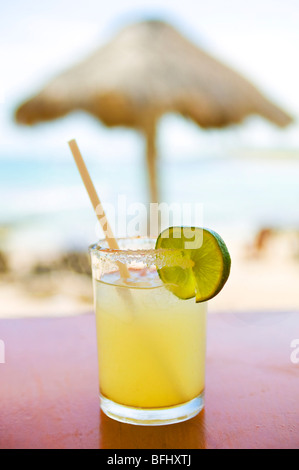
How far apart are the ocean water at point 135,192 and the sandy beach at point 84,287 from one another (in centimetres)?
499

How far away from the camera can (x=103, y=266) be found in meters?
0.68

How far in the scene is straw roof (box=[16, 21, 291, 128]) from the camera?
3.82 meters

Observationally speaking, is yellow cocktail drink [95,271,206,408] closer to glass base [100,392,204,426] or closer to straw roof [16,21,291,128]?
glass base [100,392,204,426]

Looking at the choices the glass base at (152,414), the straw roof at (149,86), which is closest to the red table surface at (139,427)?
the glass base at (152,414)

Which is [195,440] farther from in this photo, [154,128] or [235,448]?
[154,128]

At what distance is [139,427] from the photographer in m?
0.63

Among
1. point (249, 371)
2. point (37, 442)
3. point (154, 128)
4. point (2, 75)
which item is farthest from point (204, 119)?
point (2, 75)

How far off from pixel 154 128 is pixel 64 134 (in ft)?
31.8

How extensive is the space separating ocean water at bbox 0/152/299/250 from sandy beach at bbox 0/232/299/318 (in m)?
4.99

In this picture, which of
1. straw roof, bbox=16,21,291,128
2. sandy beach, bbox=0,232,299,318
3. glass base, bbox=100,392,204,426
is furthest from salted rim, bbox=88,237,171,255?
straw roof, bbox=16,21,291,128

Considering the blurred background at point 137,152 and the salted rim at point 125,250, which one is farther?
the blurred background at point 137,152

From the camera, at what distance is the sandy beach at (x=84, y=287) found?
4.30m

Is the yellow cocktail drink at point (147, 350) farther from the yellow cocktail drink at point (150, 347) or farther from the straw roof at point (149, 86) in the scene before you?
the straw roof at point (149, 86)
